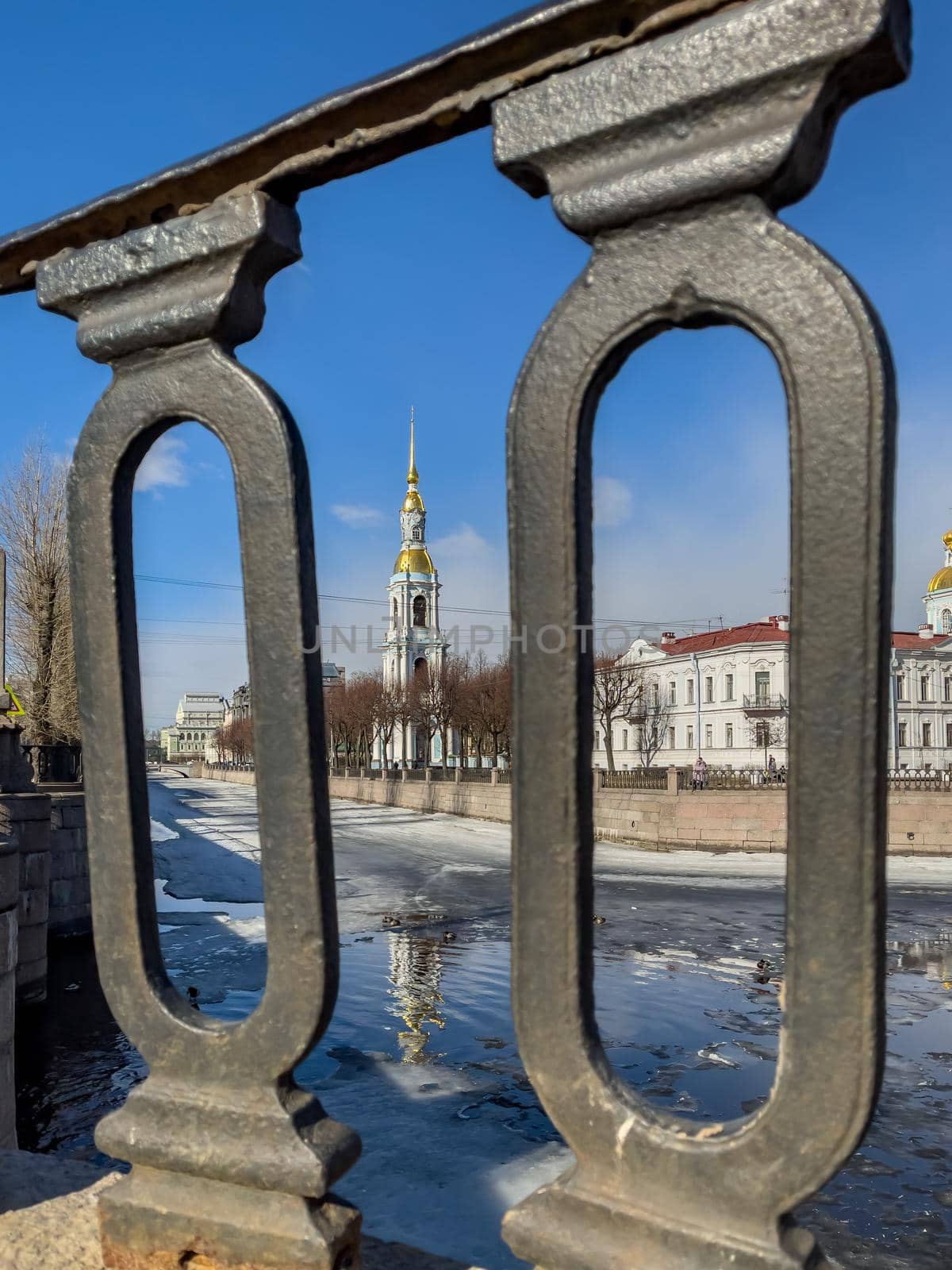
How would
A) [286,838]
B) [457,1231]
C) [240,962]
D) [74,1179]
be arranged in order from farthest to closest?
[240,962], [457,1231], [74,1179], [286,838]

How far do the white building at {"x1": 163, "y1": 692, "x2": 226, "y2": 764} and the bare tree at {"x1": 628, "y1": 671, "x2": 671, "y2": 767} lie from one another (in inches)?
4717

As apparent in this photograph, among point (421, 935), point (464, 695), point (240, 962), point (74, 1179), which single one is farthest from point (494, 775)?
point (74, 1179)

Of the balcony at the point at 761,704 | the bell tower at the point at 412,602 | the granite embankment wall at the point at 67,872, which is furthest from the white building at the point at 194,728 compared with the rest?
the granite embankment wall at the point at 67,872

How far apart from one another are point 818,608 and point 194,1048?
107 centimetres

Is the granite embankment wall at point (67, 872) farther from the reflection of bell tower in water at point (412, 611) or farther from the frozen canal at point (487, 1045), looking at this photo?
the reflection of bell tower in water at point (412, 611)

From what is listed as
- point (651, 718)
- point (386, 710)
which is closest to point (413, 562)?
point (386, 710)

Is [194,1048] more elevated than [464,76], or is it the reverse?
[464,76]

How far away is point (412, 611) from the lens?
7856cm

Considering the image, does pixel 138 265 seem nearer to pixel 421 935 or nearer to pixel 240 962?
pixel 240 962

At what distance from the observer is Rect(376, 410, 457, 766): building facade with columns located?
7369 centimetres

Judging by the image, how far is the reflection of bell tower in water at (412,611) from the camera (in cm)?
7444

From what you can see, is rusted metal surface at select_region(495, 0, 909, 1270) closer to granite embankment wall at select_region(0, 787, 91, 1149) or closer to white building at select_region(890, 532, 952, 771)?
granite embankment wall at select_region(0, 787, 91, 1149)

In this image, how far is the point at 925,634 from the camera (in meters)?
59.5

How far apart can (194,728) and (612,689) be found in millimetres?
133578
